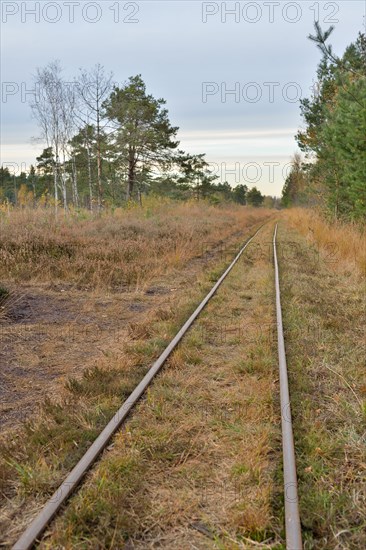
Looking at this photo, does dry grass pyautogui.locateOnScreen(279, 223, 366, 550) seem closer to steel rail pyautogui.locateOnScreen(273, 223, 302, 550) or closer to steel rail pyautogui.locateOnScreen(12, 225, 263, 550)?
steel rail pyautogui.locateOnScreen(273, 223, 302, 550)

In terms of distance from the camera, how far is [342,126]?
15.8m

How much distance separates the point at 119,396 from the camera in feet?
16.3

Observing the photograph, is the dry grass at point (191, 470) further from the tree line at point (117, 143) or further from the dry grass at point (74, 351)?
the tree line at point (117, 143)

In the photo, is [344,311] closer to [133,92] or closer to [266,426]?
[266,426]

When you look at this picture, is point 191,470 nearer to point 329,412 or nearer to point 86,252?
point 329,412

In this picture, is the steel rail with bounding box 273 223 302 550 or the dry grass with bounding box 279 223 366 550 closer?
the steel rail with bounding box 273 223 302 550

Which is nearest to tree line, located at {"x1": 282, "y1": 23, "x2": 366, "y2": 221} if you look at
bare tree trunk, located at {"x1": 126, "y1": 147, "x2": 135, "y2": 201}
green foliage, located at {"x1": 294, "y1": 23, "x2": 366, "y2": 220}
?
green foliage, located at {"x1": 294, "y1": 23, "x2": 366, "y2": 220}

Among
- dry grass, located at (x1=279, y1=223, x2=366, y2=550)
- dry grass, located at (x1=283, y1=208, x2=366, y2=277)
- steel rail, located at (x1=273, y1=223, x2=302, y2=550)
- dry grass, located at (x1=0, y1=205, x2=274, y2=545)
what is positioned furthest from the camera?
dry grass, located at (x1=283, y1=208, x2=366, y2=277)

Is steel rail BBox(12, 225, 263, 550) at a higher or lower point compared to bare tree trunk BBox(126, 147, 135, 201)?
lower

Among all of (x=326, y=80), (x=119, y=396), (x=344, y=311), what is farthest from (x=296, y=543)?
(x=326, y=80)

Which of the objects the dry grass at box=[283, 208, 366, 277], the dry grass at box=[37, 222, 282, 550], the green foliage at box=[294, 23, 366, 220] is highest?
the green foliage at box=[294, 23, 366, 220]

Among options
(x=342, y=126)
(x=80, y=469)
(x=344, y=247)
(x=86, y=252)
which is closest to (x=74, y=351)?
(x=80, y=469)

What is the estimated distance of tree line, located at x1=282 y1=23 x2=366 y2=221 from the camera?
1138 centimetres

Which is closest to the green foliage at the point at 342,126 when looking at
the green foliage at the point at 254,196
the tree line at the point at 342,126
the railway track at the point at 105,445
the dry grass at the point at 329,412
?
the tree line at the point at 342,126
